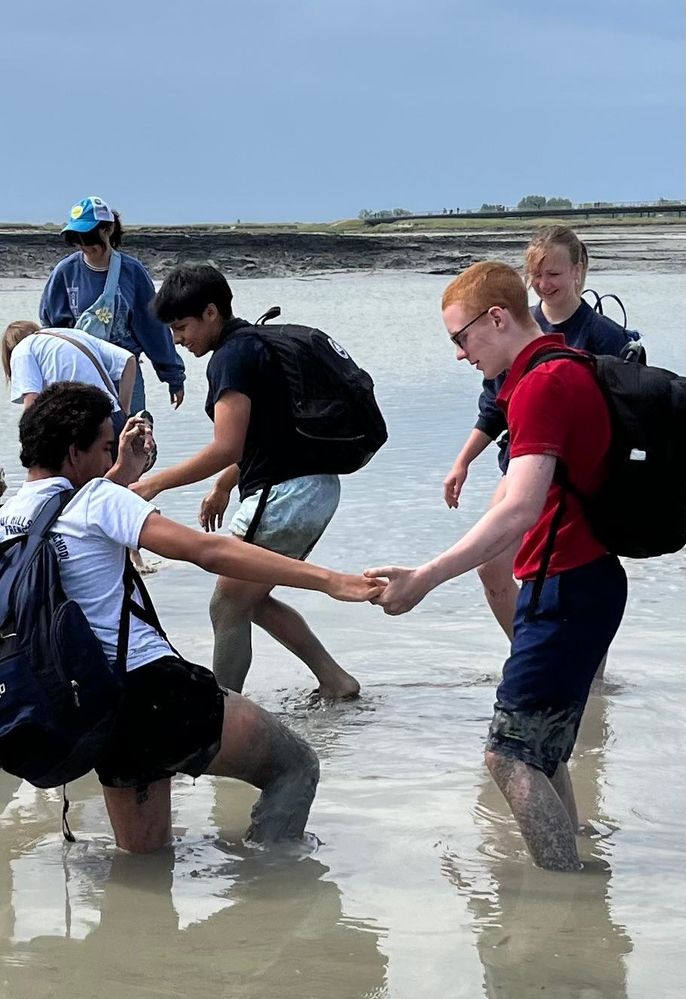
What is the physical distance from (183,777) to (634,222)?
244 ft

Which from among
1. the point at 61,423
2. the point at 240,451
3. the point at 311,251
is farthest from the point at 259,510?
the point at 311,251

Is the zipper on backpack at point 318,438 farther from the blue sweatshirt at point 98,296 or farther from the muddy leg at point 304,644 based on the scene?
the blue sweatshirt at point 98,296

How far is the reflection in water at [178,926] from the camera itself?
3.70 m

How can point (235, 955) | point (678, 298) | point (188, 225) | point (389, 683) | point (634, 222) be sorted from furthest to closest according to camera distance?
point (634, 222) < point (188, 225) < point (678, 298) < point (389, 683) < point (235, 955)

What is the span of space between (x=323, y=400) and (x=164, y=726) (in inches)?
77.0

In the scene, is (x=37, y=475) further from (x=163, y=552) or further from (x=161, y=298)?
(x=161, y=298)

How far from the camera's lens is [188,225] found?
65.2 meters

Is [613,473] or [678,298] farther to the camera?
[678,298]

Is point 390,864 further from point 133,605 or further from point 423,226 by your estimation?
point 423,226

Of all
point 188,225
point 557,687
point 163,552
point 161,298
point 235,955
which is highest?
point 188,225

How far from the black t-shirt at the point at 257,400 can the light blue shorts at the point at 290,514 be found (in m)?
0.05

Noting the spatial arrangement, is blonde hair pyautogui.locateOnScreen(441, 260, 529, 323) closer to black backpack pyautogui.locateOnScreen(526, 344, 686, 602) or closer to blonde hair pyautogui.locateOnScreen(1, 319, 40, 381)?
black backpack pyautogui.locateOnScreen(526, 344, 686, 602)

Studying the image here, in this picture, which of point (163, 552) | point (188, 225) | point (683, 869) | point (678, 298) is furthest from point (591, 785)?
point (188, 225)

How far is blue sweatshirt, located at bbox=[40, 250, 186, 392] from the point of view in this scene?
8117 millimetres
